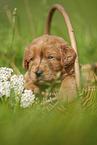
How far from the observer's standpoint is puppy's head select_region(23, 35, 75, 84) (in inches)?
95.2

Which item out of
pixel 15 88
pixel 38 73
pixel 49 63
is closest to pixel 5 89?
pixel 15 88

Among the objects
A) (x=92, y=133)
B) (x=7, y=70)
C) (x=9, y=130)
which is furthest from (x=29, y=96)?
(x=92, y=133)

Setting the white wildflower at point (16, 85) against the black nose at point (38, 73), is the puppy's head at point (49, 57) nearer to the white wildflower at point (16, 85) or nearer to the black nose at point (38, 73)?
the black nose at point (38, 73)

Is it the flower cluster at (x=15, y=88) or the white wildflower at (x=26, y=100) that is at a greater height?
the flower cluster at (x=15, y=88)

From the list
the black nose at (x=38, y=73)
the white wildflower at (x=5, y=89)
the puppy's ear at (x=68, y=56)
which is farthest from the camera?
the puppy's ear at (x=68, y=56)

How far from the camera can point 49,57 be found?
257 cm

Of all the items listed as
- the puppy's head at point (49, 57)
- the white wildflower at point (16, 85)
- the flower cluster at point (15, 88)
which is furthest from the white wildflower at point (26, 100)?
the puppy's head at point (49, 57)

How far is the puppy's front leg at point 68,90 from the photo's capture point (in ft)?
7.17

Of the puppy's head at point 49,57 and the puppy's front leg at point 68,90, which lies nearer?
the puppy's front leg at point 68,90

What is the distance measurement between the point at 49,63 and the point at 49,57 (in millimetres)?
116

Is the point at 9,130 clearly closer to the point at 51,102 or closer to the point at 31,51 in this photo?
the point at 51,102

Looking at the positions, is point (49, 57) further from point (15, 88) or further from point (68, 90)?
point (15, 88)

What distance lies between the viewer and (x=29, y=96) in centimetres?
221

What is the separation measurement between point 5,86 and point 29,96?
1.01ft
